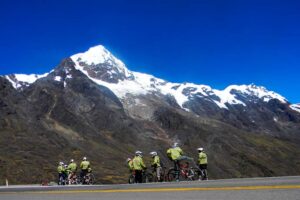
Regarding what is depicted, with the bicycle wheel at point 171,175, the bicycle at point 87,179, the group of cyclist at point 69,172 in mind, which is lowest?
the bicycle wheel at point 171,175

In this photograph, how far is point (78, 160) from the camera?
579 ft

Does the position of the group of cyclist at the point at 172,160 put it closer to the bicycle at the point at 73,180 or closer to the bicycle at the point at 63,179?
the bicycle at the point at 73,180

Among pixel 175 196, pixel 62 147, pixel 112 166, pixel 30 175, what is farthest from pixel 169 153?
pixel 62 147

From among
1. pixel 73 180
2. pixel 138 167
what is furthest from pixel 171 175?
pixel 73 180

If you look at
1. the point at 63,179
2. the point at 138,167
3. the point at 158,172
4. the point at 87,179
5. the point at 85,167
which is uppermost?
the point at 85,167

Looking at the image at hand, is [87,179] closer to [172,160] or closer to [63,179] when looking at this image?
[63,179]

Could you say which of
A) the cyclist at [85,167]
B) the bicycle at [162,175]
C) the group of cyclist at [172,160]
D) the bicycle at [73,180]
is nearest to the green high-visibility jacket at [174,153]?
the group of cyclist at [172,160]

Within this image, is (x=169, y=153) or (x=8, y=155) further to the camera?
(x=8, y=155)

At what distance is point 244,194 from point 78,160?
165070 mm

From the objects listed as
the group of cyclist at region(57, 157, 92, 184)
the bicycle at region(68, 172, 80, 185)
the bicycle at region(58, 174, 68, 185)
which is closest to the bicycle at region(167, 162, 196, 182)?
the group of cyclist at region(57, 157, 92, 184)

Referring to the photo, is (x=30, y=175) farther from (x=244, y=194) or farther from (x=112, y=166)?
(x=244, y=194)

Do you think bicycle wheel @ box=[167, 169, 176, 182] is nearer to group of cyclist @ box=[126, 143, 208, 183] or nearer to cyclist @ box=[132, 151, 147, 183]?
group of cyclist @ box=[126, 143, 208, 183]

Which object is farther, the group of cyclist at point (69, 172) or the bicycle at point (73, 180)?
the bicycle at point (73, 180)

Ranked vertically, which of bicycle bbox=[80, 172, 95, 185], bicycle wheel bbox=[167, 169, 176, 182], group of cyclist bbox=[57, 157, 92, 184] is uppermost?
group of cyclist bbox=[57, 157, 92, 184]
